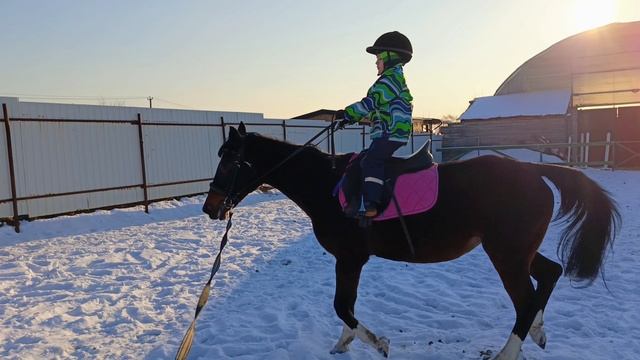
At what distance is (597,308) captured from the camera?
475 centimetres

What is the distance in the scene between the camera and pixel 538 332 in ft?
12.9

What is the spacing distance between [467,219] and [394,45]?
165cm

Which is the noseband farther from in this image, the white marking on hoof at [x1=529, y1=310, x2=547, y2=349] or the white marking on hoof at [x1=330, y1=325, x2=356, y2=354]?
the white marking on hoof at [x1=529, y1=310, x2=547, y2=349]

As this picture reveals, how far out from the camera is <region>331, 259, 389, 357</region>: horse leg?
388cm

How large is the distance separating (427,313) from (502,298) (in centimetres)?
106

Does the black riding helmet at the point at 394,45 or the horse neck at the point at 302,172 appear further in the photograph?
the horse neck at the point at 302,172

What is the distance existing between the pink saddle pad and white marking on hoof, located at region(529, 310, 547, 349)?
57.8 inches

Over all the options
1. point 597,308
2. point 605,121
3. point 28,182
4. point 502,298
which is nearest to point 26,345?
point 502,298

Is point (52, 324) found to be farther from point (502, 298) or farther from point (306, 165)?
point (502, 298)

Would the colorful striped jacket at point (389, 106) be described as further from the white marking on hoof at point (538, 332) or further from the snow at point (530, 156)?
the snow at point (530, 156)

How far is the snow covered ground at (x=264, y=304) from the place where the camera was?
410 cm

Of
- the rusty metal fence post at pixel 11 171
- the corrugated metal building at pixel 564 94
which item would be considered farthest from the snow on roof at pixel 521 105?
the rusty metal fence post at pixel 11 171

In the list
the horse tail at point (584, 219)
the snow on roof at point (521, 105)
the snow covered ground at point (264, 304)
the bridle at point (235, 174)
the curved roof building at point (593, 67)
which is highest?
the curved roof building at point (593, 67)

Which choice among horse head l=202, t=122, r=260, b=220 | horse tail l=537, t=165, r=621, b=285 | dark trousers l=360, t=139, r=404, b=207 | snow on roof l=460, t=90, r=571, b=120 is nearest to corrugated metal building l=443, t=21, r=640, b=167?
snow on roof l=460, t=90, r=571, b=120
